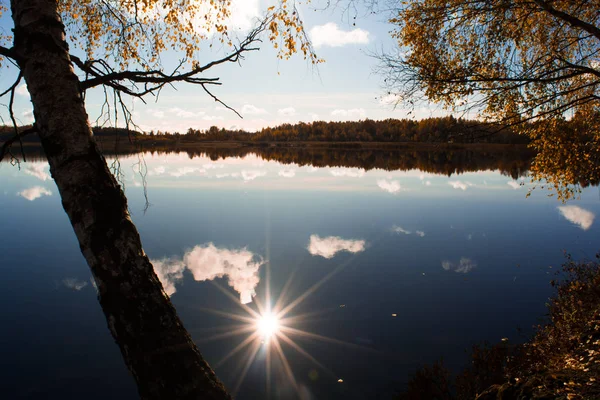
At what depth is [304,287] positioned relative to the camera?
323 inches

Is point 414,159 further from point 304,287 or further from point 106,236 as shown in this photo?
point 106,236

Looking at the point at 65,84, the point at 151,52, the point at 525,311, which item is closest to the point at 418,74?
the point at 151,52

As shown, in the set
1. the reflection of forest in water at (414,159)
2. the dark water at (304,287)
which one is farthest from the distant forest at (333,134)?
the dark water at (304,287)

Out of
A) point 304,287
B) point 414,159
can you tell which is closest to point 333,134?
point 414,159

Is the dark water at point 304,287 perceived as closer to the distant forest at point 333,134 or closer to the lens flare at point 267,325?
the lens flare at point 267,325

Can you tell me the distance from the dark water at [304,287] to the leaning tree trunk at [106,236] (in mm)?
3279

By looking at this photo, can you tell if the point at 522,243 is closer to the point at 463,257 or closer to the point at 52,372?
the point at 463,257

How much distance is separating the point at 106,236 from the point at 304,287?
6.71 meters

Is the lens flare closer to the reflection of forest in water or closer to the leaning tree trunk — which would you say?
the leaning tree trunk

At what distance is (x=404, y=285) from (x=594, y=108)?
6336 mm

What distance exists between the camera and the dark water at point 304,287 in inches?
217

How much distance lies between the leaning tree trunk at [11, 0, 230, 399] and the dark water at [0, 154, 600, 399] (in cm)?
328

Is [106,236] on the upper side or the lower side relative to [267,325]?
upper

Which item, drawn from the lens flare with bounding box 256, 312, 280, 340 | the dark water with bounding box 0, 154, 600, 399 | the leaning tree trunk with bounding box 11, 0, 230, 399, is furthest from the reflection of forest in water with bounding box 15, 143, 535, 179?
the leaning tree trunk with bounding box 11, 0, 230, 399
